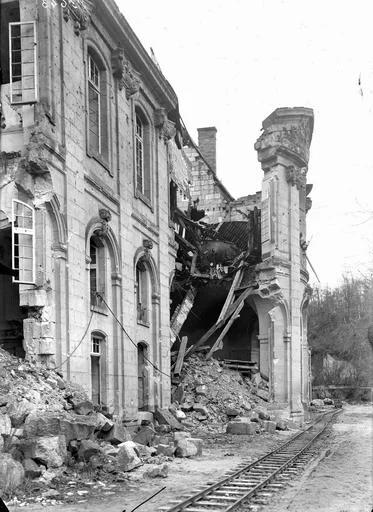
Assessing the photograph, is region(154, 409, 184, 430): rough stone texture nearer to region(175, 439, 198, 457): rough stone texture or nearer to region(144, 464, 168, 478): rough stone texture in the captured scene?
region(175, 439, 198, 457): rough stone texture

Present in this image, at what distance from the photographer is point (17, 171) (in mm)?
13625

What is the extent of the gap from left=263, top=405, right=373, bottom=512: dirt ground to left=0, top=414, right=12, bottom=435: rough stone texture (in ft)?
13.6

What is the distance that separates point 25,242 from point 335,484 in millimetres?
7376

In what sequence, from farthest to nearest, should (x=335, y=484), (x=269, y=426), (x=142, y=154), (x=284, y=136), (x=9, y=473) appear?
(x=284, y=136)
(x=269, y=426)
(x=142, y=154)
(x=335, y=484)
(x=9, y=473)

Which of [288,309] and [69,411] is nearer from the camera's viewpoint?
[69,411]

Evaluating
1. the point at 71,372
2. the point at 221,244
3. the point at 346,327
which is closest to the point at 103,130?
the point at 71,372

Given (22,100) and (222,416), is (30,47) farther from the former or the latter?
(222,416)

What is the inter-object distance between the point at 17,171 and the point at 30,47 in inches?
103

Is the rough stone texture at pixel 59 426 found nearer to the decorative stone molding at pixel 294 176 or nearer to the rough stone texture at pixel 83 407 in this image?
the rough stone texture at pixel 83 407

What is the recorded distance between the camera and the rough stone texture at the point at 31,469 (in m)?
10.1

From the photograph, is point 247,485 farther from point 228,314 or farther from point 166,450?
point 228,314

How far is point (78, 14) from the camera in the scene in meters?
15.9

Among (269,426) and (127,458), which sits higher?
(127,458)

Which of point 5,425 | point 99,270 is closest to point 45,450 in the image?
point 5,425
